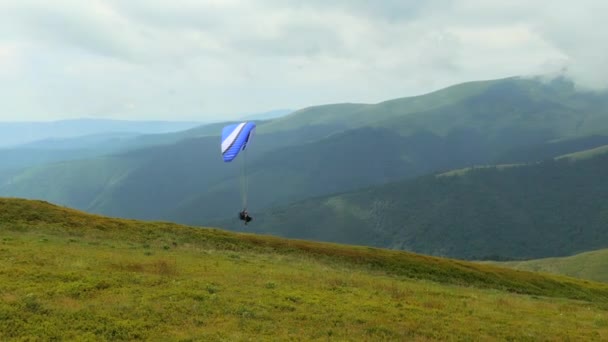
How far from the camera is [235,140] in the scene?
132ft

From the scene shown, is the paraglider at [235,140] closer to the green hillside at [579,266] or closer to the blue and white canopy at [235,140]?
the blue and white canopy at [235,140]

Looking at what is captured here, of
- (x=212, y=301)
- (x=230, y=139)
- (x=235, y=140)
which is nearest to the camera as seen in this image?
(x=212, y=301)

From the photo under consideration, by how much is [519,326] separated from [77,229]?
1609 inches

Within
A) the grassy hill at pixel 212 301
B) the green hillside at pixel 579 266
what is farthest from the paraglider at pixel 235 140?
the green hillside at pixel 579 266

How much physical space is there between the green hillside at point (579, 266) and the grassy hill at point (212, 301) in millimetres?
154210

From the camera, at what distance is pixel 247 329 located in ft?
66.9

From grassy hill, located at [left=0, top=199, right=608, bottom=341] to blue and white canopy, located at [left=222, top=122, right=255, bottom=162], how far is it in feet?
29.3

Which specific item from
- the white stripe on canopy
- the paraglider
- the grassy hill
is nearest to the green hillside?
the grassy hill

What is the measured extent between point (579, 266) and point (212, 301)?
19179 centimetres

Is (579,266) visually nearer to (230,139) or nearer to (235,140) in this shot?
(230,139)

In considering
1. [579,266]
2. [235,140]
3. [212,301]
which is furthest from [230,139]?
[579,266]

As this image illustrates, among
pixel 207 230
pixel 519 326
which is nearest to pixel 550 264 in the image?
pixel 207 230

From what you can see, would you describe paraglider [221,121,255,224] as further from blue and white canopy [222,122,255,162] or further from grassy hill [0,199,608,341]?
grassy hill [0,199,608,341]

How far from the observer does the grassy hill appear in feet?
65.6
